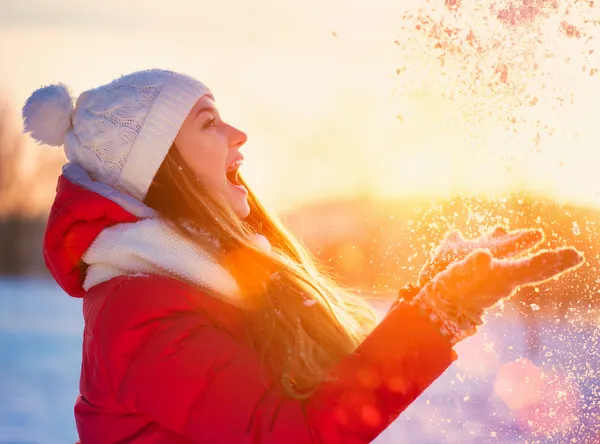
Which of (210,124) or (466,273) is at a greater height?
(210,124)

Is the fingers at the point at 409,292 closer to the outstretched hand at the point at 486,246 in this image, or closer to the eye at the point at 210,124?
the outstretched hand at the point at 486,246

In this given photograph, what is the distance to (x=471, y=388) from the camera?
845 centimetres

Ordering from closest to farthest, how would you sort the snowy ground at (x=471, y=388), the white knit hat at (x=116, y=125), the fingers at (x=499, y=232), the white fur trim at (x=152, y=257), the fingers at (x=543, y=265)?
the fingers at (x=543, y=265) < the white fur trim at (x=152, y=257) < the fingers at (x=499, y=232) < the white knit hat at (x=116, y=125) < the snowy ground at (x=471, y=388)

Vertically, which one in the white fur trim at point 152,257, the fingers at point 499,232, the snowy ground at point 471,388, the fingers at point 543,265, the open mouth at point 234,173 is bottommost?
the snowy ground at point 471,388

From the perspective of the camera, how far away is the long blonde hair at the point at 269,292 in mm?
1901

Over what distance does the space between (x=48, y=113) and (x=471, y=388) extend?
7.12 m

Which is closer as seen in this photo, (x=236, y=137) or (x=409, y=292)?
(x=409, y=292)

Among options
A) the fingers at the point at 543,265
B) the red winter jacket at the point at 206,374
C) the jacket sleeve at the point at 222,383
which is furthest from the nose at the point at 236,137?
the fingers at the point at 543,265

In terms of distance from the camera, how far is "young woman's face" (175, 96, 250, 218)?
2240 millimetres

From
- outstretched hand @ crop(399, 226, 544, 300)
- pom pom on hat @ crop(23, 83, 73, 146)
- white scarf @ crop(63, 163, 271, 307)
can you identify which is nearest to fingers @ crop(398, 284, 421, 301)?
outstretched hand @ crop(399, 226, 544, 300)

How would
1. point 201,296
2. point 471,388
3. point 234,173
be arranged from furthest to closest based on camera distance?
1. point 471,388
2. point 234,173
3. point 201,296

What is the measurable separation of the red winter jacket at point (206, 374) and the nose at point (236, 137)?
0.53m

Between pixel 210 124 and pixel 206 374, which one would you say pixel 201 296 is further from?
pixel 210 124

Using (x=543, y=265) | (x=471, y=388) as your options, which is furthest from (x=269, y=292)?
(x=471, y=388)
